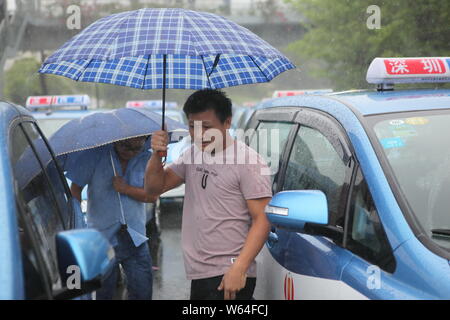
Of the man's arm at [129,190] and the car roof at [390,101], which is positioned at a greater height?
the car roof at [390,101]

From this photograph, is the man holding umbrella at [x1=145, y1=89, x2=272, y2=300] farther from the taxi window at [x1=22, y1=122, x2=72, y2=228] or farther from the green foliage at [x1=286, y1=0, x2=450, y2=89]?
the green foliage at [x1=286, y1=0, x2=450, y2=89]

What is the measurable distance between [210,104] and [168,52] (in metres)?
0.34

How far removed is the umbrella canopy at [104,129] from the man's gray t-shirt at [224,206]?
0.65 metres

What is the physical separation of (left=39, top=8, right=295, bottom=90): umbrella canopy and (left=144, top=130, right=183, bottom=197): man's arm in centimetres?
35

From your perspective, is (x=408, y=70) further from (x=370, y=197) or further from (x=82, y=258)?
(x=82, y=258)

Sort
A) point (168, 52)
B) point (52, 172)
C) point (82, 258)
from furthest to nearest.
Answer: point (52, 172) < point (168, 52) < point (82, 258)

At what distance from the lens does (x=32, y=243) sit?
6.44ft

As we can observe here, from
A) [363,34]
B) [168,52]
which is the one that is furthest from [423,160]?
[363,34]

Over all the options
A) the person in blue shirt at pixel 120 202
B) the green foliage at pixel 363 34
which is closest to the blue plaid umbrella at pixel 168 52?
the person in blue shirt at pixel 120 202

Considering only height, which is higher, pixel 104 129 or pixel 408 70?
pixel 408 70

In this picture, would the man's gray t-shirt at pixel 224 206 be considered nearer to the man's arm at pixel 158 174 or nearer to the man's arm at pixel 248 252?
the man's arm at pixel 248 252

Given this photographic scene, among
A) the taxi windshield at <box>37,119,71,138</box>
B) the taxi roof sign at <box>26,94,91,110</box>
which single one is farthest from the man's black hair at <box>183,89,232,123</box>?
the taxi roof sign at <box>26,94,91,110</box>

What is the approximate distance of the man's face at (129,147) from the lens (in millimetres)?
3672
